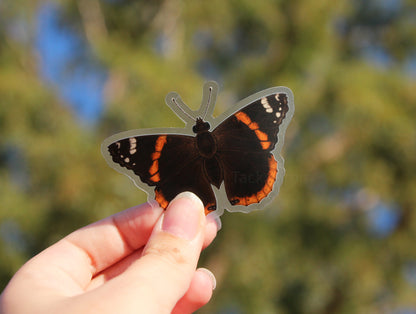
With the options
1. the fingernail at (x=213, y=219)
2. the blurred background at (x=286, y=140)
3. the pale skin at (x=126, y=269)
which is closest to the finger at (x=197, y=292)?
the pale skin at (x=126, y=269)

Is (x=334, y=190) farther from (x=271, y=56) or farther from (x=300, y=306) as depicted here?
(x=271, y=56)

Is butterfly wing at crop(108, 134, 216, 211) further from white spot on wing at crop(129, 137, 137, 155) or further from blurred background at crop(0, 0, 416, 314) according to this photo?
blurred background at crop(0, 0, 416, 314)

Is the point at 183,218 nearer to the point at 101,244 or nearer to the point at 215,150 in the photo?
the point at 215,150

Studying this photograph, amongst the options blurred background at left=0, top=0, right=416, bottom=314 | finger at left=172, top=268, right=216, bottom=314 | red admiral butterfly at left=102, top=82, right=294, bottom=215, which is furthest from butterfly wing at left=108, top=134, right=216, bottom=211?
blurred background at left=0, top=0, right=416, bottom=314

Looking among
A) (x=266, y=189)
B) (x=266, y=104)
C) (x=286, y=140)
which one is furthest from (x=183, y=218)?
(x=286, y=140)

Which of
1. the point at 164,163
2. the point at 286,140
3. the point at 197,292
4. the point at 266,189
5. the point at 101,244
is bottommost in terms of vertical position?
the point at 286,140

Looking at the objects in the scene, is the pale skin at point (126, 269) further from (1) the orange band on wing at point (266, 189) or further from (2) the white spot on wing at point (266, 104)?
(2) the white spot on wing at point (266, 104)

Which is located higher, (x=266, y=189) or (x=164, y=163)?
(x=164, y=163)
